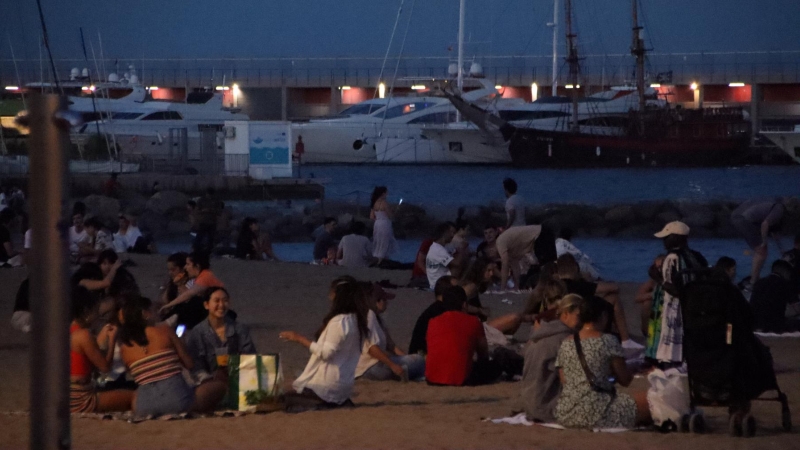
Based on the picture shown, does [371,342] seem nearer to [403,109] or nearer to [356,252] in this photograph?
[356,252]

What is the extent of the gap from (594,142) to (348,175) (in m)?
14.4

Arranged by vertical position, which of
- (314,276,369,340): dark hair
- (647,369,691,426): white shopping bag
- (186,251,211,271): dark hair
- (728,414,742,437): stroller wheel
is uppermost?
(186,251,211,271): dark hair

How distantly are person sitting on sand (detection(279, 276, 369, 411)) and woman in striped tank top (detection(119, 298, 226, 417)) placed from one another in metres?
0.81

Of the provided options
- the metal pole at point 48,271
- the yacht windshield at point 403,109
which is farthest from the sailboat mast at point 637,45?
the metal pole at point 48,271

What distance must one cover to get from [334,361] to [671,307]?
2.26 m

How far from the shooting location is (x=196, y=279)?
8.99 metres

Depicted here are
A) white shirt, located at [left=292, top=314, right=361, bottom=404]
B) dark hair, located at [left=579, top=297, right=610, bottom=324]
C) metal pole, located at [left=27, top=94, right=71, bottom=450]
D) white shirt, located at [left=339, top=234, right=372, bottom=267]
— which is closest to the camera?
metal pole, located at [left=27, top=94, right=71, bottom=450]

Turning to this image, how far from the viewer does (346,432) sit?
656 centimetres

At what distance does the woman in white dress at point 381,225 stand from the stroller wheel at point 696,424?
26.8ft

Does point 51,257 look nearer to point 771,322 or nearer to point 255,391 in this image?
point 255,391

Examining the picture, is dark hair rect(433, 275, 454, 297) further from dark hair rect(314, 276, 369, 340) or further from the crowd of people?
dark hair rect(314, 276, 369, 340)

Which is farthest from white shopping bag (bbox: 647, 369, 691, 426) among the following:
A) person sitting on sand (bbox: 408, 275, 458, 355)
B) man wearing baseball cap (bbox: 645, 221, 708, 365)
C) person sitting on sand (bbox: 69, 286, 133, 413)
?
person sitting on sand (bbox: 69, 286, 133, 413)

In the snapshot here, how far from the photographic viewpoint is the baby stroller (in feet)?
19.9

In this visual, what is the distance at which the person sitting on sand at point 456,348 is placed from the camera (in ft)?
25.8
